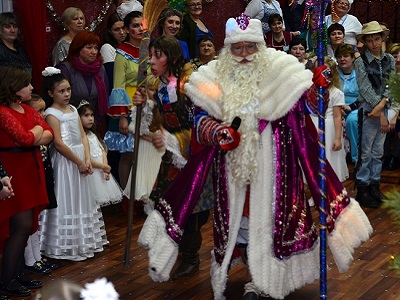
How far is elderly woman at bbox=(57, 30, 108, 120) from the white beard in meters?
2.55

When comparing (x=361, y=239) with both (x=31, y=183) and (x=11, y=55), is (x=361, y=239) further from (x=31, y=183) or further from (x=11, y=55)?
(x=11, y=55)

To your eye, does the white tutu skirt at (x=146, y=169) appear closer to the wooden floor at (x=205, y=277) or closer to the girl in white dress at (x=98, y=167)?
the girl in white dress at (x=98, y=167)

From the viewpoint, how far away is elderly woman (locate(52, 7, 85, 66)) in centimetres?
802

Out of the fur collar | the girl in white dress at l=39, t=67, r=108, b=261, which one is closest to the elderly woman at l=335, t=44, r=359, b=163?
the girl in white dress at l=39, t=67, r=108, b=261

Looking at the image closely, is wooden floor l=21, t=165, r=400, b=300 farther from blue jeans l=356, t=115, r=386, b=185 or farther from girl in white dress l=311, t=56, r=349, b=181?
blue jeans l=356, t=115, r=386, b=185

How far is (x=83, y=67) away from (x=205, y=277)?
2.55 metres

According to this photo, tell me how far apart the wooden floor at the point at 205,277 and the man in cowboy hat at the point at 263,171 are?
0.45 m

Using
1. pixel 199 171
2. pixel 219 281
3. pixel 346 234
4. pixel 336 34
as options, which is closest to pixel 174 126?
pixel 199 171

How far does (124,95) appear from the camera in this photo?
25.8 ft

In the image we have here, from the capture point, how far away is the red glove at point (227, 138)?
4.87m

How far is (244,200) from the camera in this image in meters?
5.12

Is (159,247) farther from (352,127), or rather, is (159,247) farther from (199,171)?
(352,127)

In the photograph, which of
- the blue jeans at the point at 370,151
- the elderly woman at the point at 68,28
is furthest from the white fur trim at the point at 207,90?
the blue jeans at the point at 370,151

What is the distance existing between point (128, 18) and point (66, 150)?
2.31 meters
